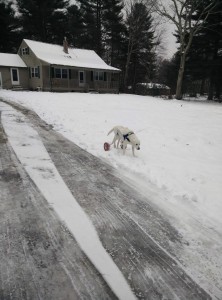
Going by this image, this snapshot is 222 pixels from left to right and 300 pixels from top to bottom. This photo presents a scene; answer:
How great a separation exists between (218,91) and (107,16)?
19848 mm

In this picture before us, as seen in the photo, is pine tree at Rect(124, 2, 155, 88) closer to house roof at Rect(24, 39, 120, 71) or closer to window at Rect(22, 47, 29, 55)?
house roof at Rect(24, 39, 120, 71)

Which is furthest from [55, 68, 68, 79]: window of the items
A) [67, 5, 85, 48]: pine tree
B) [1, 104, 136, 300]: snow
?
[1, 104, 136, 300]: snow

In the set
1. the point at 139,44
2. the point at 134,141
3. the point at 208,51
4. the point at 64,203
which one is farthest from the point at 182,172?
the point at 139,44

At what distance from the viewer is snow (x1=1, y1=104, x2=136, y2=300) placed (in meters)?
2.39

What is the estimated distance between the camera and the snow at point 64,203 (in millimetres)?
2393

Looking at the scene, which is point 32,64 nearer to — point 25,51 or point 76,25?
point 25,51

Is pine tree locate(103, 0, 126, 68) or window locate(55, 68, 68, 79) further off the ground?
pine tree locate(103, 0, 126, 68)

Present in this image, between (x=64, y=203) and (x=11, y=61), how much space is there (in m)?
27.4

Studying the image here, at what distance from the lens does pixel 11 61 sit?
2652 centimetres

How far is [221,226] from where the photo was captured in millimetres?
3316

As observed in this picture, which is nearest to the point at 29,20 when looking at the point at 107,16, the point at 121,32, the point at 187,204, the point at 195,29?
the point at 107,16

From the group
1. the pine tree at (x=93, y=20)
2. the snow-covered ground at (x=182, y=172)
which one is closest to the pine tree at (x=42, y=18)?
the pine tree at (x=93, y=20)

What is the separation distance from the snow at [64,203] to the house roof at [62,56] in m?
19.5

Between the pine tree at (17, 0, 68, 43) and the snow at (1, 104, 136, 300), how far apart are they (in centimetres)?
3614
